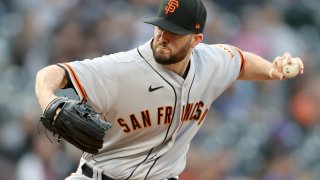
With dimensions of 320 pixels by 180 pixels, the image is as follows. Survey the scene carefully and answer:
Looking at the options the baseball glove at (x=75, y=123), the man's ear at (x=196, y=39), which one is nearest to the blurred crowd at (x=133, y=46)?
the man's ear at (x=196, y=39)

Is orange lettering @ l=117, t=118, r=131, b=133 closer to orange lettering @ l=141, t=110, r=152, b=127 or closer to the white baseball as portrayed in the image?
orange lettering @ l=141, t=110, r=152, b=127

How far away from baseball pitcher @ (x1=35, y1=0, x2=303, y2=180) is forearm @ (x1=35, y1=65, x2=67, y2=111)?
0.01 m

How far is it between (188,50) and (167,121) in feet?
1.38

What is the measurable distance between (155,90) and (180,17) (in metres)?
0.43

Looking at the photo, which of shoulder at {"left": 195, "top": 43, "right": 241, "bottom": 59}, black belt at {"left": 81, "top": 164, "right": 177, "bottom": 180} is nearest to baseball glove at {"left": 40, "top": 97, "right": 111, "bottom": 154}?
black belt at {"left": 81, "top": 164, "right": 177, "bottom": 180}

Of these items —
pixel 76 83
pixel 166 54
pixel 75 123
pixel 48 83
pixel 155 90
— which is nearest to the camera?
pixel 75 123

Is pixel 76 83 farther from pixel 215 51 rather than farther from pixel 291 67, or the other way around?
pixel 291 67

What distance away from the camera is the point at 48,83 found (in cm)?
427

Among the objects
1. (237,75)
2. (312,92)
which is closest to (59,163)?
(237,75)

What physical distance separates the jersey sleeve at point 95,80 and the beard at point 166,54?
0.85 ft

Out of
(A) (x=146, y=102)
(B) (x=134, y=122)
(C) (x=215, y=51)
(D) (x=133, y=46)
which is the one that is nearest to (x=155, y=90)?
(A) (x=146, y=102)

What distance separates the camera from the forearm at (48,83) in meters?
4.17

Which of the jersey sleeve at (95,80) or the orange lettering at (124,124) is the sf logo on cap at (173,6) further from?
the orange lettering at (124,124)

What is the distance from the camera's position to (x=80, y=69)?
4578mm
